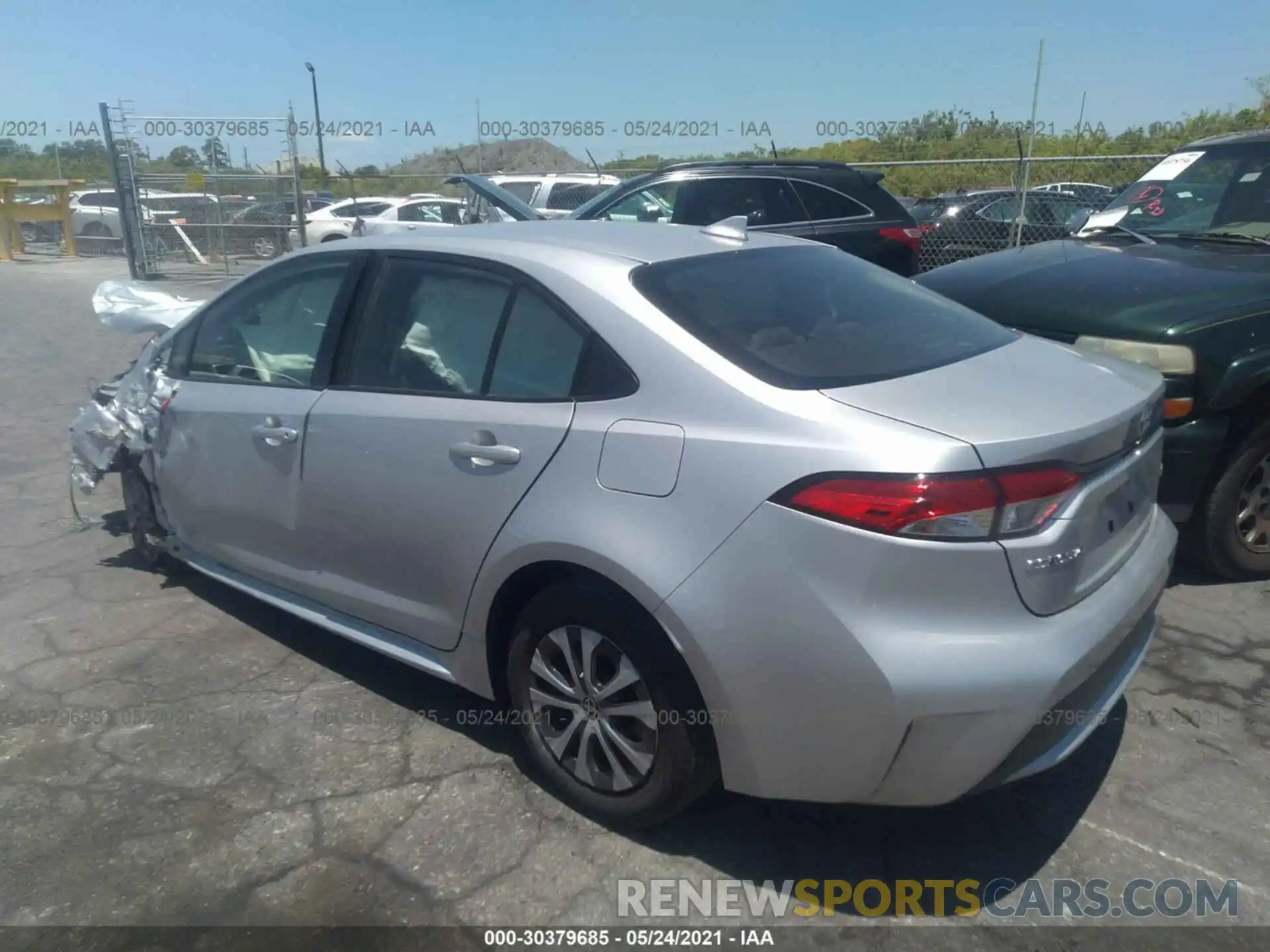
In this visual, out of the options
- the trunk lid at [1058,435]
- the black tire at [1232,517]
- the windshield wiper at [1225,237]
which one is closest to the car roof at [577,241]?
the trunk lid at [1058,435]

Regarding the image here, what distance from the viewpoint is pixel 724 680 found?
94.3 inches

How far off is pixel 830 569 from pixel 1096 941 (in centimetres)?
116

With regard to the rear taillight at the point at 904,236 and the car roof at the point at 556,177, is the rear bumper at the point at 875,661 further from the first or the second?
the car roof at the point at 556,177

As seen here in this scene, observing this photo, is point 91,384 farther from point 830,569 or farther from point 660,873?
point 830,569

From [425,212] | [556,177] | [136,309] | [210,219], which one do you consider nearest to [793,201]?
[136,309]

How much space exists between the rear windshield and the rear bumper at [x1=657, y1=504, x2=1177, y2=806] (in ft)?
1.58

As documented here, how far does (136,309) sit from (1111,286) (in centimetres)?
471

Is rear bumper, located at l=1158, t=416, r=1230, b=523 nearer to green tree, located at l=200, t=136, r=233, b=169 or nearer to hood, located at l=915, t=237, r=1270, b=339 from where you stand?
hood, located at l=915, t=237, r=1270, b=339

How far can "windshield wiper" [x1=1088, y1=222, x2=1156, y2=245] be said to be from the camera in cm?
521

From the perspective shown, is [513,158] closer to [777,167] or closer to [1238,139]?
[777,167]

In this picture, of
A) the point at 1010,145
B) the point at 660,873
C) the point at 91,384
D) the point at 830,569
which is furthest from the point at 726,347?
the point at 1010,145

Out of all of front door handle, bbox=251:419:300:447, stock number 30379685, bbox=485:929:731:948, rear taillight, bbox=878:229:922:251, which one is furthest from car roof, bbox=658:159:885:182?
stock number 30379685, bbox=485:929:731:948

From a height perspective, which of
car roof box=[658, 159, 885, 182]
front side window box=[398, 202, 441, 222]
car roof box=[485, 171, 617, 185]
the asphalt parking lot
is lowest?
the asphalt parking lot

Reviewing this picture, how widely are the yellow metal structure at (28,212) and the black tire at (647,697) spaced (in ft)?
→ 72.0
